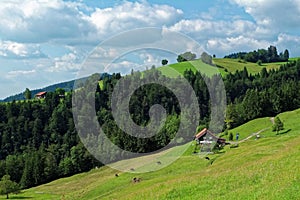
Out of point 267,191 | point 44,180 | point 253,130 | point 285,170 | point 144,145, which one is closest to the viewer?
point 267,191

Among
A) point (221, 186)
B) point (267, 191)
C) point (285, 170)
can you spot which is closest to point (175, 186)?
point (221, 186)

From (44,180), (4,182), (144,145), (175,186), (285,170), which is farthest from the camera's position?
(44,180)

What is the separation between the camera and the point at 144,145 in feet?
424

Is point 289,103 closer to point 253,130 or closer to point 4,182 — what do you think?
point 253,130

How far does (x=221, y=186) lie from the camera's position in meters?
26.0

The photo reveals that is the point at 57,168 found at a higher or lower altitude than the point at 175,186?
lower

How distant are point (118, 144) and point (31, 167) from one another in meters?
29.1

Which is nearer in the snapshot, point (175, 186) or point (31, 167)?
point (175, 186)

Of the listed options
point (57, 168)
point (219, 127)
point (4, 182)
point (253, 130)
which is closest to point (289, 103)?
point (219, 127)

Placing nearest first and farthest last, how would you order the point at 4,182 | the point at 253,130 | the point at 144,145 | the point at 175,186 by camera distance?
the point at 175,186 → the point at 4,182 → the point at 253,130 → the point at 144,145

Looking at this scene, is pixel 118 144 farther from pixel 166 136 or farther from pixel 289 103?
pixel 289 103

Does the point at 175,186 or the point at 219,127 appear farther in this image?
the point at 219,127

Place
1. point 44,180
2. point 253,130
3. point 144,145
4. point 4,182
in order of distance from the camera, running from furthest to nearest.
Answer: point 44,180, point 144,145, point 253,130, point 4,182

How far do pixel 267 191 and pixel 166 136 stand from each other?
4420 inches
